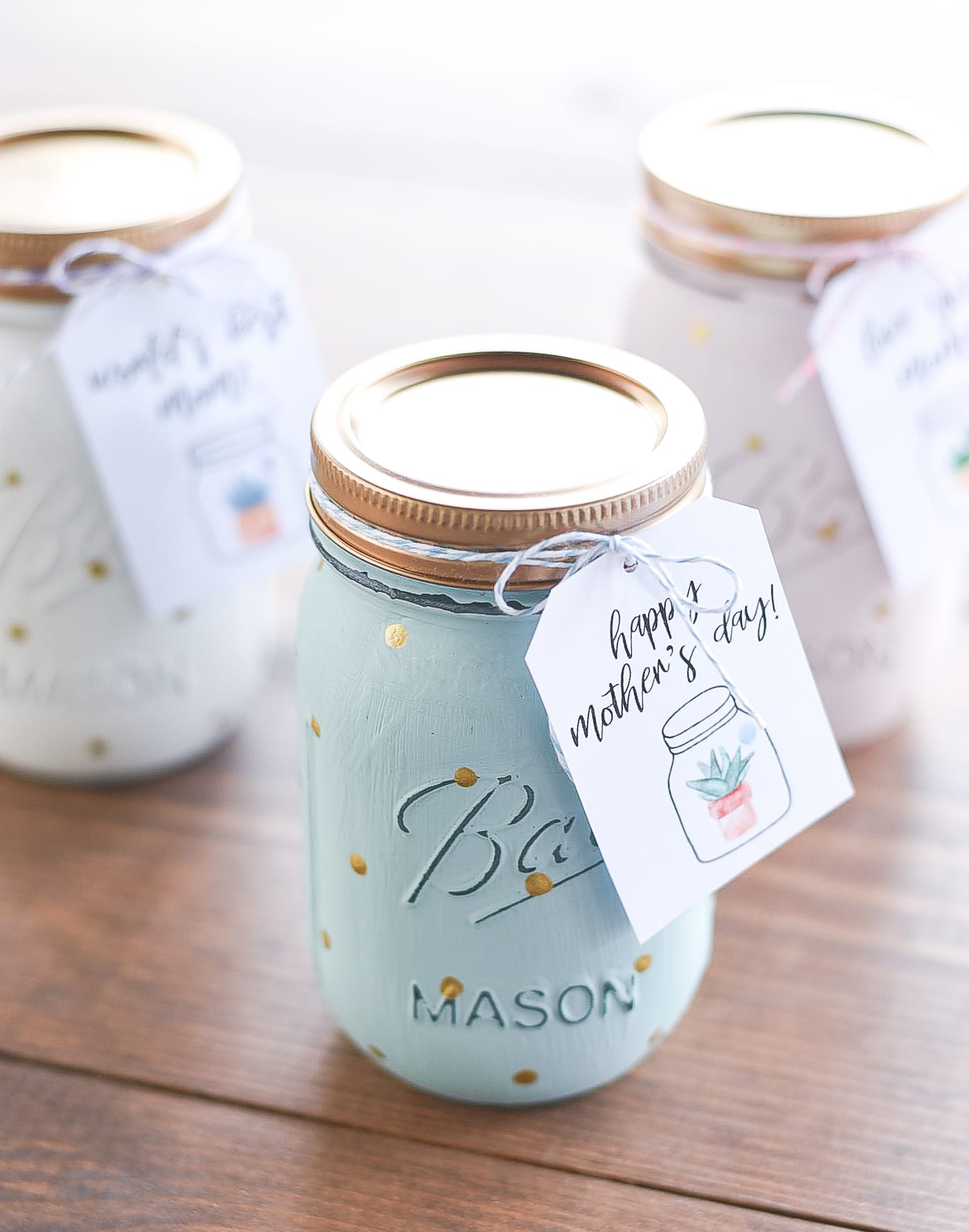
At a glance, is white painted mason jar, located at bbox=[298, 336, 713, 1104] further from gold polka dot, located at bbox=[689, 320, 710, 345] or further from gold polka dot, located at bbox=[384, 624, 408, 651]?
gold polka dot, located at bbox=[689, 320, 710, 345]

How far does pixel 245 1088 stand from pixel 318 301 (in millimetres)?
779

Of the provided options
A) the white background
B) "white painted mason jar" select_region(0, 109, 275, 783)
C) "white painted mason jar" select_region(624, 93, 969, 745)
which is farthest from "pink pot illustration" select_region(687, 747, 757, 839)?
the white background

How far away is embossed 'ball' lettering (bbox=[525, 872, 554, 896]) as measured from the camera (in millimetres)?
574

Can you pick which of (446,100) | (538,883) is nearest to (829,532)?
(538,883)

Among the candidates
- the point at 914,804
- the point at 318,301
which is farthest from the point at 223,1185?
the point at 318,301

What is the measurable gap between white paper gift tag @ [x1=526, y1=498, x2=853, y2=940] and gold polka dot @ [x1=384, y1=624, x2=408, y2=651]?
0.05m

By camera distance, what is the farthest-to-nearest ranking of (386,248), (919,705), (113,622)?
(386,248)
(919,705)
(113,622)

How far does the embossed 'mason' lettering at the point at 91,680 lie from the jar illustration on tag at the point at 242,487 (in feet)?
0.24

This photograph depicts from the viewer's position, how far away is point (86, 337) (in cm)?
71

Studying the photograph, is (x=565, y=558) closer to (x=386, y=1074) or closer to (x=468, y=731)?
(x=468, y=731)

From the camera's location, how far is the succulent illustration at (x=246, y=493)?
0.78 m

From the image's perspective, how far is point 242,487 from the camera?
2.56ft

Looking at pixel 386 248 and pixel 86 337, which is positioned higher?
pixel 86 337

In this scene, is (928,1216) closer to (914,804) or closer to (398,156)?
(914,804)
